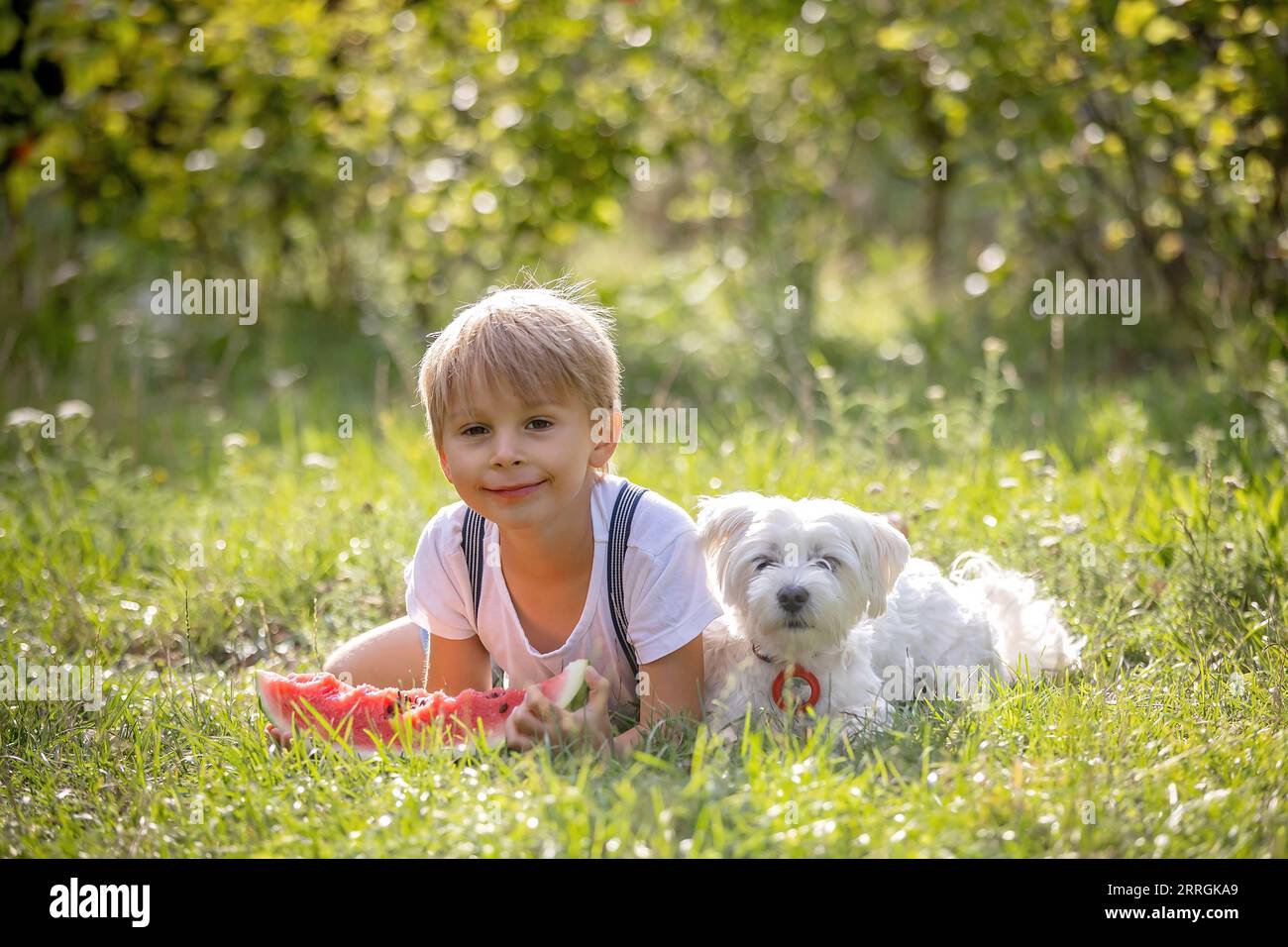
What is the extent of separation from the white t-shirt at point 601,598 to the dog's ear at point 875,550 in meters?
0.40

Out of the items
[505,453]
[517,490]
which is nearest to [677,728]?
[517,490]

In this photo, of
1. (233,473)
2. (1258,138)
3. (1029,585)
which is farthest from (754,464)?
(1258,138)

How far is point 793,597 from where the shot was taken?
3.13 meters

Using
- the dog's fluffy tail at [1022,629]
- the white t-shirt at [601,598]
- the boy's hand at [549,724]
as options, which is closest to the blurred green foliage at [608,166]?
the dog's fluffy tail at [1022,629]

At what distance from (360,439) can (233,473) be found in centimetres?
67

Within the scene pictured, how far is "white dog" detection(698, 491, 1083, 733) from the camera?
319 cm

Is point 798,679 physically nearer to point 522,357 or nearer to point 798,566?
point 798,566

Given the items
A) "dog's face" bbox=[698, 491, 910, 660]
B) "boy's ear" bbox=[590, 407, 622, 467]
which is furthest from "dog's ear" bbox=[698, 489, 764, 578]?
"boy's ear" bbox=[590, 407, 622, 467]

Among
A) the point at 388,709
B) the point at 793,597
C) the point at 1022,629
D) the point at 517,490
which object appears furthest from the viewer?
the point at 1022,629

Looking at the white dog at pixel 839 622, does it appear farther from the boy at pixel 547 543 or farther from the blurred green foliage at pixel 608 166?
the blurred green foliage at pixel 608 166

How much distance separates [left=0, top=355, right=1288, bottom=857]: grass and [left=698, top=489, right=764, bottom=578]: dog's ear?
0.47m

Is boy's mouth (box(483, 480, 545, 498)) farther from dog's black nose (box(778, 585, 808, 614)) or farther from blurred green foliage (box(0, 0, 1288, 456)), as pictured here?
blurred green foliage (box(0, 0, 1288, 456))

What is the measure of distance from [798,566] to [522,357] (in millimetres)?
869
